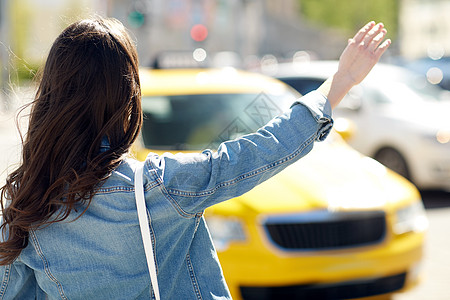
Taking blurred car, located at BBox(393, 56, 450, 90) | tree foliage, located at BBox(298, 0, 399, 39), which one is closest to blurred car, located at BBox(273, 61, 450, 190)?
blurred car, located at BBox(393, 56, 450, 90)

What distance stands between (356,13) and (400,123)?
3832 centimetres

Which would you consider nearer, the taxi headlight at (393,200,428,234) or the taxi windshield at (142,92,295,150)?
the taxi headlight at (393,200,428,234)

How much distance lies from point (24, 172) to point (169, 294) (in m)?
0.45

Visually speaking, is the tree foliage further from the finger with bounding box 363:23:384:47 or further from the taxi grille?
the finger with bounding box 363:23:384:47

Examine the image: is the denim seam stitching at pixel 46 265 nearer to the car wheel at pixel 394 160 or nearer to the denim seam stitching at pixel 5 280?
the denim seam stitching at pixel 5 280

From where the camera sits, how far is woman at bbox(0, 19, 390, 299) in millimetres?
1481

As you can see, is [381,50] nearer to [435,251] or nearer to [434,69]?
[435,251]

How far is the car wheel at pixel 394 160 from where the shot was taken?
7.82 meters

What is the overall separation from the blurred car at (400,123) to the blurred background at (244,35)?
19.1 inches

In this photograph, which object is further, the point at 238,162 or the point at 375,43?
the point at 375,43

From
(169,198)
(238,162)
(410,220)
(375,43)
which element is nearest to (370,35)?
(375,43)

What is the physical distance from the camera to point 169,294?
1551mm

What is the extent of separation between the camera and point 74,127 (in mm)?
1483

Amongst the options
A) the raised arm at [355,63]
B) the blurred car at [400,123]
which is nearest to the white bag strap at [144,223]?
the raised arm at [355,63]
